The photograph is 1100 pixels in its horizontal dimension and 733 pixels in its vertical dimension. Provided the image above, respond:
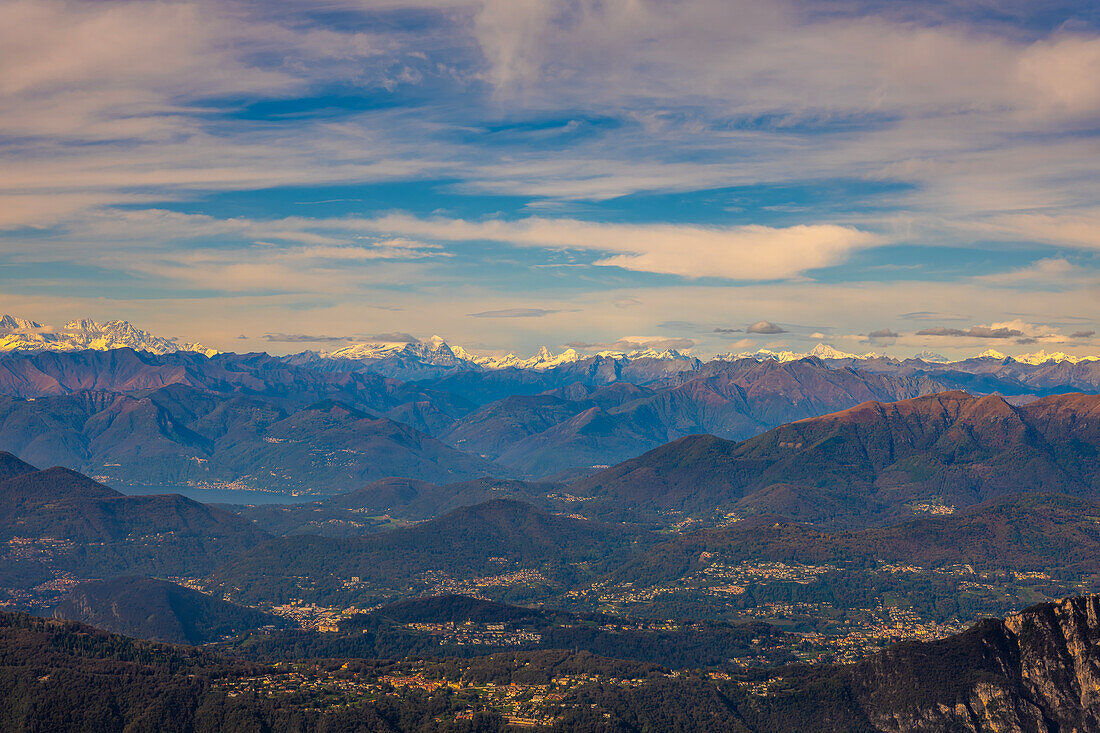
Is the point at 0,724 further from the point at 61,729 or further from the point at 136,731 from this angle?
the point at 136,731

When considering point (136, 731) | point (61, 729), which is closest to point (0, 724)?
point (61, 729)
